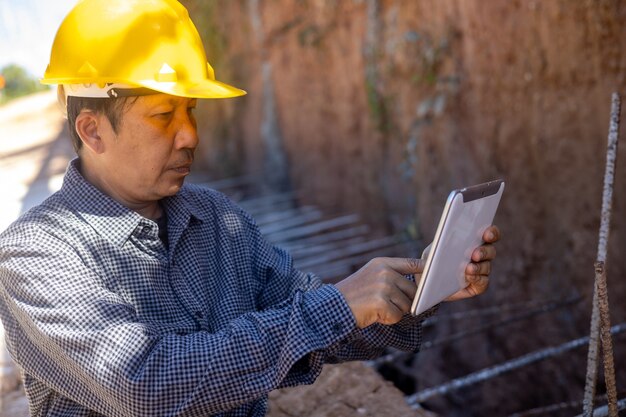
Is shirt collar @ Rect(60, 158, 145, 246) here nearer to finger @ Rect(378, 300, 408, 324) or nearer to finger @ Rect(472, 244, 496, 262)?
finger @ Rect(378, 300, 408, 324)

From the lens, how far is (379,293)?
5.36ft

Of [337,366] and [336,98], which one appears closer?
[337,366]

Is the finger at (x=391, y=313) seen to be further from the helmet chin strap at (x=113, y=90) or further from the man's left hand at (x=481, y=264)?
the helmet chin strap at (x=113, y=90)

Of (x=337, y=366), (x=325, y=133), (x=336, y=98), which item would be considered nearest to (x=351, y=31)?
(x=336, y=98)

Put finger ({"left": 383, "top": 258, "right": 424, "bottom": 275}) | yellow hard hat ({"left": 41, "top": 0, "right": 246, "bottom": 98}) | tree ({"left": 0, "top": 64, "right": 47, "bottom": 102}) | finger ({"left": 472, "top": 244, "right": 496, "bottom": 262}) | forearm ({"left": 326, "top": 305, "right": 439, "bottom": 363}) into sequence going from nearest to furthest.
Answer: finger ({"left": 383, "top": 258, "right": 424, "bottom": 275})
finger ({"left": 472, "top": 244, "right": 496, "bottom": 262})
yellow hard hat ({"left": 41, "top": 0, "right": 246, "bottom": 98})
forearm ({"left": 326, "top": 305, "right": 439, "bottom": 363})
tree ({"left": 0, "top": 64, "right": 47, "bottom": 102})

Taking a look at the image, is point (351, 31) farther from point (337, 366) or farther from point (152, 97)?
point (152, 97)

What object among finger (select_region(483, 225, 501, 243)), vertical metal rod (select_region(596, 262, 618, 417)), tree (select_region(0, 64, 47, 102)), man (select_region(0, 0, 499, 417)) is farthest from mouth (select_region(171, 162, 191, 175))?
tree (select_region(0, 64, 47, 102))

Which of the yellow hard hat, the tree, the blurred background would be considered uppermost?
the yellow hard hat

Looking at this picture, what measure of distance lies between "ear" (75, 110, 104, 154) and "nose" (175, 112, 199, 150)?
0.21m

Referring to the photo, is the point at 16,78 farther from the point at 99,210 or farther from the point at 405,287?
the point at 405,287

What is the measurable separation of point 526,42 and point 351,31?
7.39ft

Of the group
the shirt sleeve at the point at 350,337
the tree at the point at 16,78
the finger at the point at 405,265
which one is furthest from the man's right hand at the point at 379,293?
the tree at the point at 16,78

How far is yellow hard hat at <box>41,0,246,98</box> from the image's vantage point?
1.91 metres

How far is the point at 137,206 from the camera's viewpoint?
2.06 m
